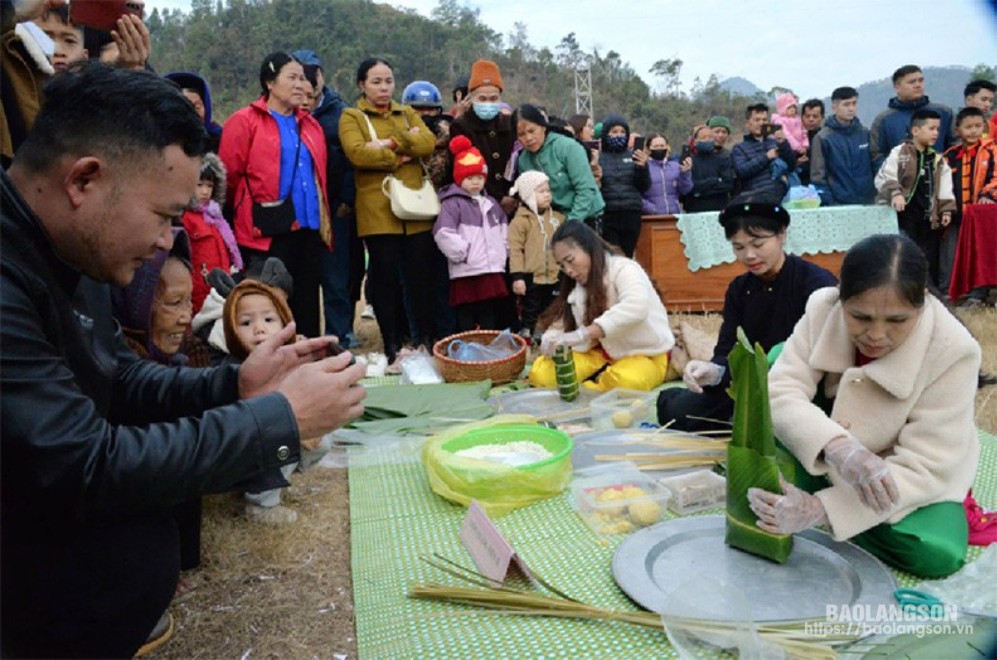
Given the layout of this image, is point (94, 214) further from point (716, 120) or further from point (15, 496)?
point (716, 120)

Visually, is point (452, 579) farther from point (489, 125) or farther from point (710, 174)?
point (710, 174)

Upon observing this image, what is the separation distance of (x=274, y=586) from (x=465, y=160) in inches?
137

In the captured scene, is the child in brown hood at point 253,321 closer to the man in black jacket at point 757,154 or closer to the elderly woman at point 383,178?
the elderly woman at point 383,178

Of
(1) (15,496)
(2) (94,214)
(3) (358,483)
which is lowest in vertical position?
(3) (358,483)

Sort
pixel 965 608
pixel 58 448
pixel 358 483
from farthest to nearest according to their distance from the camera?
pixel 358 483 → pixel 965 608 → pixel 58 448

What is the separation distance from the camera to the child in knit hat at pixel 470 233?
17.3ft

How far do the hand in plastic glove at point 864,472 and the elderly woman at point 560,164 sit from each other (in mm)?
3641

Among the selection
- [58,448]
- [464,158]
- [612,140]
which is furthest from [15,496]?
[612,140]

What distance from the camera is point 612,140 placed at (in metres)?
6.87

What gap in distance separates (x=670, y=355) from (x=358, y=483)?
2073 mm

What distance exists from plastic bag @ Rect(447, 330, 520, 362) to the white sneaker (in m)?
1.90

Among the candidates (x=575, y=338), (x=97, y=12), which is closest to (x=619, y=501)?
(x=575, y=338)

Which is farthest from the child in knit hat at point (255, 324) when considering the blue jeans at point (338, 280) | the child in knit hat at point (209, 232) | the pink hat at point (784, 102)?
the pink hat at point (784, 102)

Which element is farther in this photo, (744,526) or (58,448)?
(744,526)
